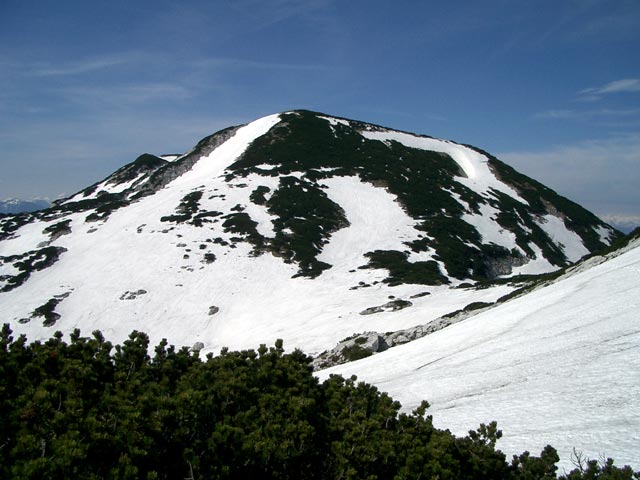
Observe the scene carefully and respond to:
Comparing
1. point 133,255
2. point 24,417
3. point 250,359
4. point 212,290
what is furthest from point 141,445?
point 133,255

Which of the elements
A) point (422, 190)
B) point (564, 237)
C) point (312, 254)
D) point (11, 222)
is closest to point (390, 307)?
point (312, 254)

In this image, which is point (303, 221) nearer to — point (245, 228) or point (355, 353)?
point (245, 228)

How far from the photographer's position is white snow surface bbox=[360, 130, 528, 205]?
313 feet

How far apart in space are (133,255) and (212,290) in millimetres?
13466

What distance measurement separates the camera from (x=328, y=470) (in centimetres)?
711

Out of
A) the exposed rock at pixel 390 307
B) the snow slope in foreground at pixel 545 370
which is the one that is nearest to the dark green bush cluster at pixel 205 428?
the snow slope in foreground at pixel 545 370

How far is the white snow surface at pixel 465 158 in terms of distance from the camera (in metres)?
95.3

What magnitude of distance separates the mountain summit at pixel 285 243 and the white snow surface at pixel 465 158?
918mm

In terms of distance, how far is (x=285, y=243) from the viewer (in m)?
60.5

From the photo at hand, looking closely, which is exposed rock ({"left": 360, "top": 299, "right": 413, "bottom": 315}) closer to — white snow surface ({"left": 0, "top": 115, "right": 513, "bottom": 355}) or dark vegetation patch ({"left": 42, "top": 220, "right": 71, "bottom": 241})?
white snow surface ({"left": 0, "top": 115, "right": 513, "bottom": 355})

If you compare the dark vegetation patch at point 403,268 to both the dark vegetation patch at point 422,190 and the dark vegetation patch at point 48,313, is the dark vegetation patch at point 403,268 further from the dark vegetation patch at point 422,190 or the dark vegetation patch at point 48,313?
the dark vegetation patch at point 48,313

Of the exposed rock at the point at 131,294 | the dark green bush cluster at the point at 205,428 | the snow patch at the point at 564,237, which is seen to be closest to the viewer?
the dark green bush cluster at the point at 205,428

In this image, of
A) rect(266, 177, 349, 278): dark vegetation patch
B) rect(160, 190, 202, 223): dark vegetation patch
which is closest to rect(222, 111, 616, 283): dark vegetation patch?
rect(266, 177, 349, 278): dark vegetation patch

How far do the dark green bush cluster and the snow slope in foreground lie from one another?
13.7 ft
